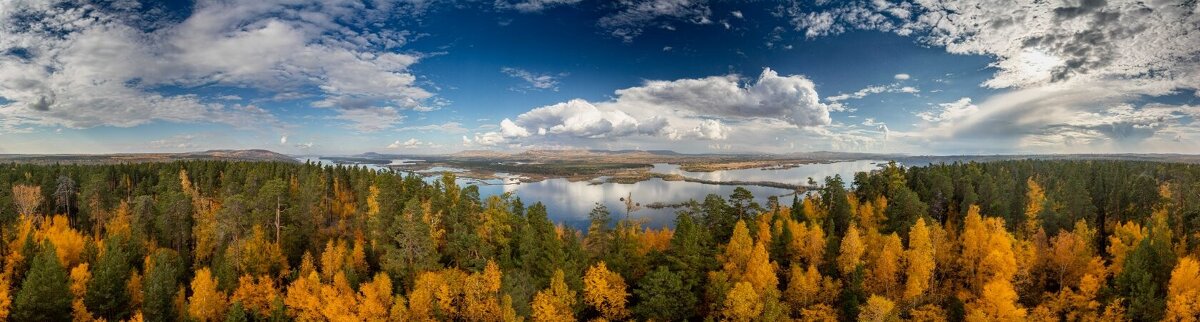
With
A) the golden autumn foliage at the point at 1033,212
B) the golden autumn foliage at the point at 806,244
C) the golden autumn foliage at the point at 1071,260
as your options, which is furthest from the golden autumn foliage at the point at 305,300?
the golden autumn foliage at the point at 1033,212

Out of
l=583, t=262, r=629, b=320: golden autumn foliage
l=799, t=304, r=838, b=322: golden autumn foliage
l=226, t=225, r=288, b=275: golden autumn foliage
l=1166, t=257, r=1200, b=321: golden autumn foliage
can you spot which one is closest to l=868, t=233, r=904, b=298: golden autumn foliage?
l=799, t=304, r=838, b=322: golden autumn foliage

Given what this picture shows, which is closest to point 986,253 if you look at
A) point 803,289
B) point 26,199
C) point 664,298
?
point 803,289

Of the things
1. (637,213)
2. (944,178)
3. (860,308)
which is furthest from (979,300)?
(637,213)

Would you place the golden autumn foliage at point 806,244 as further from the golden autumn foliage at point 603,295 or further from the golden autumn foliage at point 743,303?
the golden autumn foliage at point 603,295

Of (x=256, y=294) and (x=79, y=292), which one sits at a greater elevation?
(x=79, y=292)

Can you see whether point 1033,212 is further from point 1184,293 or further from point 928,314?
point 928,314

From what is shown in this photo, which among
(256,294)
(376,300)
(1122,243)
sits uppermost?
(1122,243)

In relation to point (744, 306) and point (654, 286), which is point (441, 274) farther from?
point (744, 306)

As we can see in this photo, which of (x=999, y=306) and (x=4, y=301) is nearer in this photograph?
(x=4, y=301)
